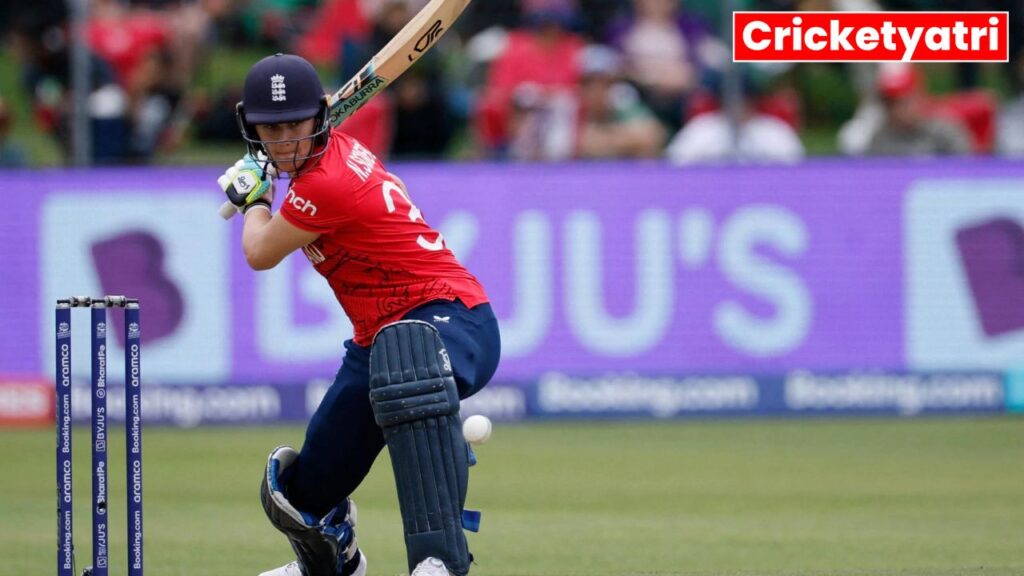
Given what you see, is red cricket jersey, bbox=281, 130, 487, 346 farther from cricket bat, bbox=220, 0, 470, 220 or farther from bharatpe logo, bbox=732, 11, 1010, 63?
bharatpe logo, bbox=732, 11, 1010, 63

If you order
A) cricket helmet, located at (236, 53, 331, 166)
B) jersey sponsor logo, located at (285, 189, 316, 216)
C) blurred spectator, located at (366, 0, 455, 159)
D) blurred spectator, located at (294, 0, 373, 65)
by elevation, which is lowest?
jersey sponsor logo, located at (285, 189, 316, 216)

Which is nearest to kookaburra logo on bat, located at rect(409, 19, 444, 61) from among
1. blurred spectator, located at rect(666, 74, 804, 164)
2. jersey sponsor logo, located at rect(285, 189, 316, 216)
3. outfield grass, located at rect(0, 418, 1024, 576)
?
jersey sponsor logo, located at rect(285, 189, 316, 216)

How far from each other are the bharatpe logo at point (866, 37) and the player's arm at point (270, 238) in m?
1.91

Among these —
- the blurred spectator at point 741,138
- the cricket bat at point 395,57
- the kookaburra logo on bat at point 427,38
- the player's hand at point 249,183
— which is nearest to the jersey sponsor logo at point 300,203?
the player's hand at point 249,183

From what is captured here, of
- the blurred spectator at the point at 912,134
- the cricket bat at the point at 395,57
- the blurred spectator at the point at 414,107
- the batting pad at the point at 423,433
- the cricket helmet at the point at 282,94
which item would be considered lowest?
the batting pad at the point at 423,433

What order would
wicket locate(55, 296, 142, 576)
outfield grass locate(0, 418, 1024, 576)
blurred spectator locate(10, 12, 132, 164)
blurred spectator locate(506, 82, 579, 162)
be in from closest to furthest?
wicket locate(55, 296, 142, 576)
outfield grass locate(0, 418, 1024, 576)
blurred spectator locate(10, 12, 132, 164)
blurred spectator locate(506, 82, 579, 162)

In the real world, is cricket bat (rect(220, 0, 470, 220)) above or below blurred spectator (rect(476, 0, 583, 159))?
below

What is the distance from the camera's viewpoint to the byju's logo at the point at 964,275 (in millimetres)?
11555

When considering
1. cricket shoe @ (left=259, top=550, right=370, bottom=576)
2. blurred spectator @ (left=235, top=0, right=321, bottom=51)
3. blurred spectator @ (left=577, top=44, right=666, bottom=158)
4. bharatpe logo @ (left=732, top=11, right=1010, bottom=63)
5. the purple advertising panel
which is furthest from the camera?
blurred spectator @ (left=235, top=0, right=321, bottom=51)

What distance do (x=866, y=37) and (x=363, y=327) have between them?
215 centimetres

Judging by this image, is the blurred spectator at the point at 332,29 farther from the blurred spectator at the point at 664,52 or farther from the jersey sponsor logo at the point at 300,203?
the jersey sponsor logo at the point at 300,203

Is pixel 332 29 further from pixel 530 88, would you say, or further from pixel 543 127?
pixel 543 127

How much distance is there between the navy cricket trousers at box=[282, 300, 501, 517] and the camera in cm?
560

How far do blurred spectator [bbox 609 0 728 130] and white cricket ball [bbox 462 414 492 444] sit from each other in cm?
746
